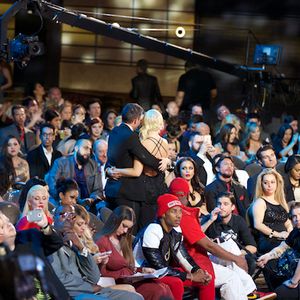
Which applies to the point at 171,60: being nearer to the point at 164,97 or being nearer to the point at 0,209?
the point at 164,97

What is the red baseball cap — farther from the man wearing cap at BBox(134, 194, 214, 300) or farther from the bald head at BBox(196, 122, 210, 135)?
the bald head at BBox(196, 122, 210, 135)

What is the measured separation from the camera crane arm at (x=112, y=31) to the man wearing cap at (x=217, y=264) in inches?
168

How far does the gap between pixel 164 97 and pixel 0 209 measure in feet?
40.4

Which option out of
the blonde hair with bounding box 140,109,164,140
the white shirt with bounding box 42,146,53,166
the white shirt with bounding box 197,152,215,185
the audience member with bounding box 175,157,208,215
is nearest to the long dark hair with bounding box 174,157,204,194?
the audience member with bounding box 175,157,208,215

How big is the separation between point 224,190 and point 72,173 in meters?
1.62

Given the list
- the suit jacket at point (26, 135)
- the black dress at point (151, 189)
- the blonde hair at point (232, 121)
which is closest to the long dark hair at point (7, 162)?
the black dress at point (151, 189)

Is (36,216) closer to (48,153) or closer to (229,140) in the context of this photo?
(48,153)

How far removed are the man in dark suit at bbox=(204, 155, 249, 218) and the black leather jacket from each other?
1.80 metres

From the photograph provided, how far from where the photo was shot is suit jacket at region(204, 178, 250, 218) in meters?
11.3

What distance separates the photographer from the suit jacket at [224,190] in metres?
11.3

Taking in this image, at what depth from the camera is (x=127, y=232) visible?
918 centimetres

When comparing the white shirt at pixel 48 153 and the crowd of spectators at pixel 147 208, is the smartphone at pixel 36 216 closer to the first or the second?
the crowd of spectators at pixel 147 208

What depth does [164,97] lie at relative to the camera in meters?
21.1

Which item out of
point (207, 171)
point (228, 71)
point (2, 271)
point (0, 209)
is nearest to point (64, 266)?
point (0, 209)
